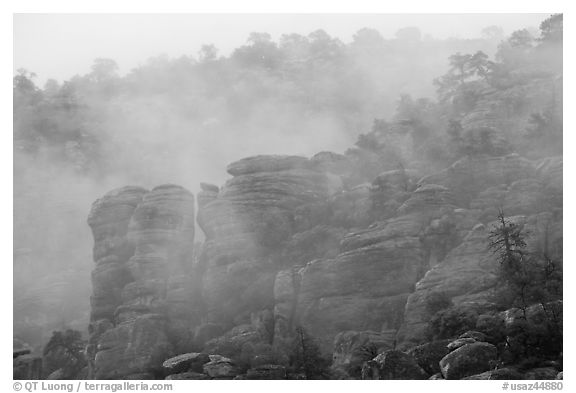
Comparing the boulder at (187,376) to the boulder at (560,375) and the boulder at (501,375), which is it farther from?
the boulder at (560,375)

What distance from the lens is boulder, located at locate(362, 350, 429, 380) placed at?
43.5m

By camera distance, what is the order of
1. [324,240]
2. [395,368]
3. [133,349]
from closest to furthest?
[395,368] < [133,349] < [324,240]

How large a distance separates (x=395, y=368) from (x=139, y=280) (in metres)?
31.1

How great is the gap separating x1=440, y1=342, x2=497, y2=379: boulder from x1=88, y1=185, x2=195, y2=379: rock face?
24520mm

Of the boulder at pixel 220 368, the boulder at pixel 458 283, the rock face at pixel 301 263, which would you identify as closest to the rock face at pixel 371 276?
the rock face at pixel 301 263

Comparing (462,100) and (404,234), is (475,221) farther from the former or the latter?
(462,100)

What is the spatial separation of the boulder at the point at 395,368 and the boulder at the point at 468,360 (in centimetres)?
147

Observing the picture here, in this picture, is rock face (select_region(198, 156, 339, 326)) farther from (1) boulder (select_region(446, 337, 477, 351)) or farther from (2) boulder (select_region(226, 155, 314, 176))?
(1) boulder (select_region(446, 337, 477, 351))

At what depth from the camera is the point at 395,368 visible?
4372 cm

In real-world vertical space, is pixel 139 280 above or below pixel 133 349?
above

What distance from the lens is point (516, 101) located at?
7944 cm

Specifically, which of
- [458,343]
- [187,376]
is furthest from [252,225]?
[458,343]

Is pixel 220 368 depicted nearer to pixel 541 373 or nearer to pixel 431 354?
pixel 431 354
